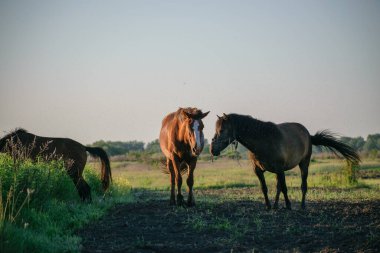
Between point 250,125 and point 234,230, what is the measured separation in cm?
352

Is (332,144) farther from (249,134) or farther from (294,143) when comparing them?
(249,134)

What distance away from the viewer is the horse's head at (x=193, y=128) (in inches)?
440

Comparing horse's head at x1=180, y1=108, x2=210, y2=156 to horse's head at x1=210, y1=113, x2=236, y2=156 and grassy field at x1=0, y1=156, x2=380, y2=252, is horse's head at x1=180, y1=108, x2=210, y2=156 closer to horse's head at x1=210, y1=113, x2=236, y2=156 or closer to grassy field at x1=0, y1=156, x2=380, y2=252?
horse's head at x1=210, y1=113, x2=236, y2=156

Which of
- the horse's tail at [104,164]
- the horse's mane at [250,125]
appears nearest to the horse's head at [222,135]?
the horse's mane at [250,125]

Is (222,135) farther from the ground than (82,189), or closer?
farther from the ground

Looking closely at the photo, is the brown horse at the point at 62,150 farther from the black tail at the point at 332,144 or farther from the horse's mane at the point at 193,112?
the black tail at the point at 332,144

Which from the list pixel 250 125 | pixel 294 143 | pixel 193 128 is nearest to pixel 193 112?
pixel 193 128

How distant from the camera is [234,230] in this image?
8.49 metres

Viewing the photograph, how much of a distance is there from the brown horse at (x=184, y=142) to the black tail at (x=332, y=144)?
403 cm

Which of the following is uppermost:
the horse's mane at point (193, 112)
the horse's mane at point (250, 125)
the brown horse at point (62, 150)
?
the horse's mane at point (193, 112)

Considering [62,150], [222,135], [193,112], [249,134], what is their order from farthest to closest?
[62,150]
[193,112]
[249,134]
[222,135]

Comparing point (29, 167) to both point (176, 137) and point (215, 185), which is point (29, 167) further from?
point (215, 185)

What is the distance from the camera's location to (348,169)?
72.7ft

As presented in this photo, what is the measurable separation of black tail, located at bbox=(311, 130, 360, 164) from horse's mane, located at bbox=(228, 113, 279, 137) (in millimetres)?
2961
